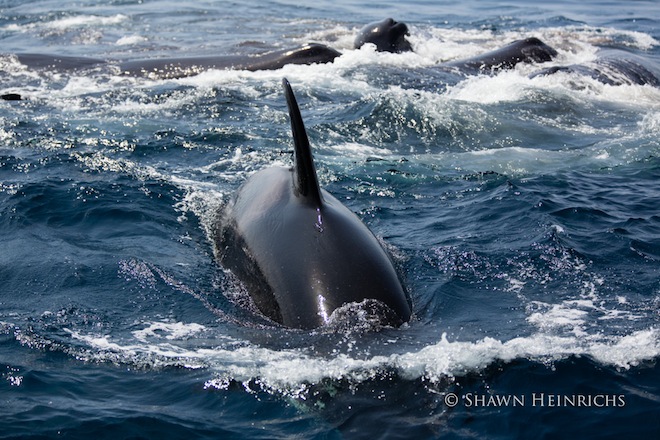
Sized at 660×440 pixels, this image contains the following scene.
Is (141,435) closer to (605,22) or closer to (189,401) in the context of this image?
(189,401)

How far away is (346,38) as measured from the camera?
3297cm

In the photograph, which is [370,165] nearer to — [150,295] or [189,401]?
[150,295]

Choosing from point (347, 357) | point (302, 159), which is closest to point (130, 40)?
point (302, 159)

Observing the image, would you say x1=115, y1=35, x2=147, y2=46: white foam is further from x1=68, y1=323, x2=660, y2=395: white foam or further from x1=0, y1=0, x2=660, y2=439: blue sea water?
x1=68, y1=323, x2=660, y2=395: white foam

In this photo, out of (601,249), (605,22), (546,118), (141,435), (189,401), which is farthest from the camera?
(605,22)

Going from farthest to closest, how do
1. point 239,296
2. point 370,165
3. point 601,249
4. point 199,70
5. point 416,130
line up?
1. point 199,70
2. point 416,130
3. point 370,165
4. point 601,249
5. point 239,296

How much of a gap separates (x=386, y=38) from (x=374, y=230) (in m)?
16.9

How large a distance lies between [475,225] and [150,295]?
15.8ft

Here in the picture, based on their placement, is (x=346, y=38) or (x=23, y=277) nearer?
(x=23, y=277)

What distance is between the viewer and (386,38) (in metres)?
27.9

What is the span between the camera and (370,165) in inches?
610

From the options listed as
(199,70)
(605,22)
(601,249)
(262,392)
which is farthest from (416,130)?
(605,22)

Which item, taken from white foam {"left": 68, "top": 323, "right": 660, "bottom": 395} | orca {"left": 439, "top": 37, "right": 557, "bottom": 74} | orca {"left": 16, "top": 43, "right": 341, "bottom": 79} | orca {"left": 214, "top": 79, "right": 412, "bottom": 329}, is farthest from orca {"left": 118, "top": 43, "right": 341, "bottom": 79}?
white foam {"left": 68, "top": 323, "right": 660, "bottom": 395}

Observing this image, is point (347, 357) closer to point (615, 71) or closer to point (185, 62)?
point (615, 71)
